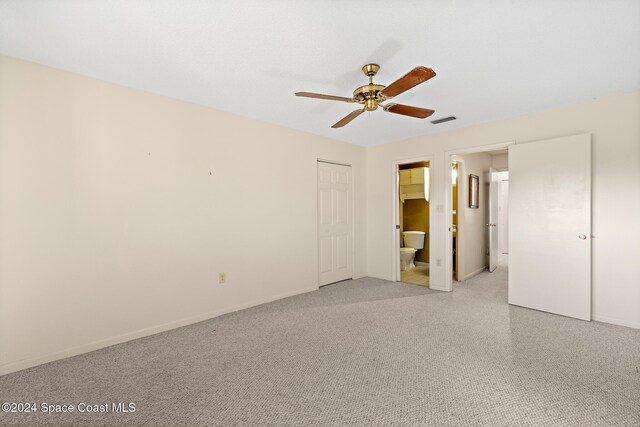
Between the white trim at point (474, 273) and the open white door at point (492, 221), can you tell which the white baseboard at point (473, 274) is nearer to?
the white trim at point (474, 273)

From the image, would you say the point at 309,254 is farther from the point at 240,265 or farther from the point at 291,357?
the point at 291,357

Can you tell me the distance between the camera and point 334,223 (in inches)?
178

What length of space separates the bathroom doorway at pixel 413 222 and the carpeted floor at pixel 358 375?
200 centimetres

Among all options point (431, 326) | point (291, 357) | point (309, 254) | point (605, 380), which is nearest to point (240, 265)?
point (309, 254)

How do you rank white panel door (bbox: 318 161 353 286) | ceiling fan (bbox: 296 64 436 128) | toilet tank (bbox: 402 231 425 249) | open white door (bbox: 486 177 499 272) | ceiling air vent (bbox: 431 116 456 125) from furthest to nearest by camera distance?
toilet tank (bbox: 402 231 425 249), open white door (bbox: 486 177 499 272), white panel door (bbox: 318 161 353 286), ceiling air vent (bbox: 431 116 456 125), ceiling fan (bbox: 296 64 436 128)

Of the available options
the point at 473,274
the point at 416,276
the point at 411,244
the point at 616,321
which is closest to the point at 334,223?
the point at 416,276

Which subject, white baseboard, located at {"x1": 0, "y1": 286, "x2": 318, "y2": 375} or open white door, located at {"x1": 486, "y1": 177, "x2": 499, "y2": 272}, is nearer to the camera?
white baseboard, located at {"x1": 0, "y1": 286, "x2": 318, "y2": 375}

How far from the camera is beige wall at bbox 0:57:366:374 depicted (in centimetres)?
212

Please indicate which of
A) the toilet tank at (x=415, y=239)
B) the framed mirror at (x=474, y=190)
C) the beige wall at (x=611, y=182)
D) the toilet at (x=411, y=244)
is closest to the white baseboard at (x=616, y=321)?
the beige wall at (x=611, y=182)

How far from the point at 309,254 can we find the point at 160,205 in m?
2.10

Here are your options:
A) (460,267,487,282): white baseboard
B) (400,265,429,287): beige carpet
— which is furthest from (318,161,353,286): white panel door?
(460,267,487,282): white baseboard

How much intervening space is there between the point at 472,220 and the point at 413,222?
1581 mm

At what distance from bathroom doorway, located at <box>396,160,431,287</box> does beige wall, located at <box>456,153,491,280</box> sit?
68 cm

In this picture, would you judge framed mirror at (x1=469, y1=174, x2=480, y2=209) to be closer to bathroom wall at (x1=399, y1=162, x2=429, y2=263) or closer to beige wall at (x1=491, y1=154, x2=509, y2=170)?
beige wall at (x1=491, y1=154, x2=509, y2=170)
